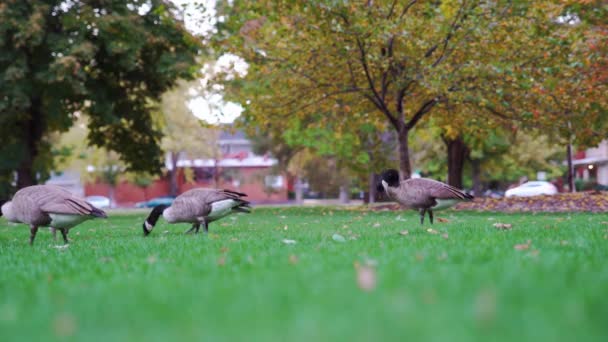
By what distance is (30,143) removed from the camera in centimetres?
2767

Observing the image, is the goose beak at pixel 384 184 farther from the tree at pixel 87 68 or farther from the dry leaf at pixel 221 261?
the tree at pixel 87 68

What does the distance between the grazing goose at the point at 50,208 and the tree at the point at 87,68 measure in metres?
13.2

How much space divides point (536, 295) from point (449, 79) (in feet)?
53.3

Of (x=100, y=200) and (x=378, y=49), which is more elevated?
(x=378, y=49)

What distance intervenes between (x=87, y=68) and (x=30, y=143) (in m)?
4.49

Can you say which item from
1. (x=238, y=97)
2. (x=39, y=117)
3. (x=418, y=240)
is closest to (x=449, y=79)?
(x=238, y=97)

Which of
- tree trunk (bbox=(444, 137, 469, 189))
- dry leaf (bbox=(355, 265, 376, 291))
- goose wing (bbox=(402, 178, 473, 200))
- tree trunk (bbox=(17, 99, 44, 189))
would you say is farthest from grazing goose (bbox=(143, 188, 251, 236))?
tree trunk (bbox=(444, 137, 469, 189))

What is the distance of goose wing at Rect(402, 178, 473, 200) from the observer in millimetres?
10195

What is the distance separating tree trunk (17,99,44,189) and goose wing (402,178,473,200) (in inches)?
852

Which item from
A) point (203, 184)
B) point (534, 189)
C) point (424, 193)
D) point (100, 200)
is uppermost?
point (203, 184)

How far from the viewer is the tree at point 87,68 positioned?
73.3 feet

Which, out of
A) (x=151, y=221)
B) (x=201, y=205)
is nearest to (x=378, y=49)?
(x=151, y=221)

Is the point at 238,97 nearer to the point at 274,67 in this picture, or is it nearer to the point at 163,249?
the point at 274,67

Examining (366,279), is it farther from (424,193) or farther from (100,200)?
(100,200)
